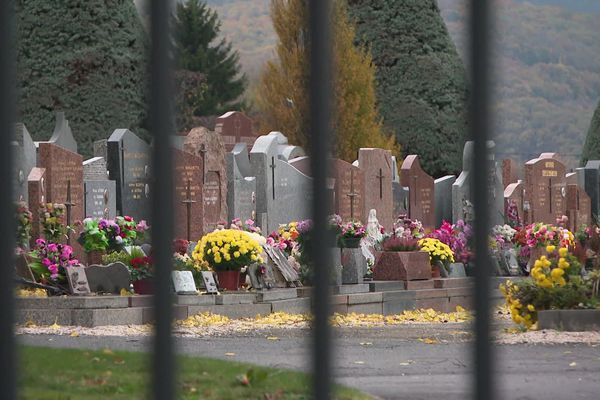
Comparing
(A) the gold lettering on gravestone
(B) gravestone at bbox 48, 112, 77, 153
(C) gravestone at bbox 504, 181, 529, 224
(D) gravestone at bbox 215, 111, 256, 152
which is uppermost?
(D) gravestone at bbox 215, 111, 256, 152

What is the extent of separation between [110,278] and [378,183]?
10.7 meters

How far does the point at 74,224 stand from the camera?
16312 mm

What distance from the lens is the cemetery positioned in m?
12.2

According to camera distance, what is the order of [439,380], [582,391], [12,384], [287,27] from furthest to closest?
[287,27]
[439,380]
[582,391]
[12,384]

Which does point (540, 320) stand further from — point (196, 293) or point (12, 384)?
point (12, 384)

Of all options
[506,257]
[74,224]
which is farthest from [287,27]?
[74,224]

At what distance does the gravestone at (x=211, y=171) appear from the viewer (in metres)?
19.2

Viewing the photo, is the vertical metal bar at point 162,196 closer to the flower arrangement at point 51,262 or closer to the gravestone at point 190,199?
the flower arrangement at point 51,262

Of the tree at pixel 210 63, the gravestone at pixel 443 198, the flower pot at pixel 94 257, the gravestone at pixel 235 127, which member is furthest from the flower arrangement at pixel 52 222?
the tree at pixel 210 63

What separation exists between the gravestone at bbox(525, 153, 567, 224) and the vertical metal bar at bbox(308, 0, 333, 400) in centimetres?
2562

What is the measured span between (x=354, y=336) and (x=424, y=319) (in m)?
2.83

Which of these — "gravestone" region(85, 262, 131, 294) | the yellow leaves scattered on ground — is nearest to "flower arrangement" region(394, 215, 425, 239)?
"gravestone" region(85, 262, 131, 294)

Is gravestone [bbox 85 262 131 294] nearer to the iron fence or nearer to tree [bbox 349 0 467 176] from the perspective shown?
the iron fence

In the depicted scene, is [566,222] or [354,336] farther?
[566,222]
